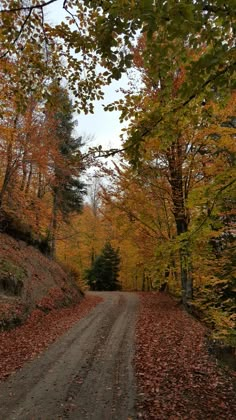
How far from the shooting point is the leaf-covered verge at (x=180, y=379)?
5.03 meters

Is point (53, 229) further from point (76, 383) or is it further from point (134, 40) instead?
point (134, 40)

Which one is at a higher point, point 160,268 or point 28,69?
point 28,69

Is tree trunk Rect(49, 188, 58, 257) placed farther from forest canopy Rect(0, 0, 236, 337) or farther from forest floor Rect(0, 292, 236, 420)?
forest floor Rect(0, 292, 236, 420)

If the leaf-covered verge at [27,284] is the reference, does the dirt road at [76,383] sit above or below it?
below

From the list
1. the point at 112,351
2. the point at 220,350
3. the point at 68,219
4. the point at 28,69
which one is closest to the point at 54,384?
the point at 112,351

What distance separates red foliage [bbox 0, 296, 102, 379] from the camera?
7.69m

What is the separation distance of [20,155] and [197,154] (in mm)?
7591

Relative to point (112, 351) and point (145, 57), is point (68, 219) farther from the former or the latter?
point (145, 57)

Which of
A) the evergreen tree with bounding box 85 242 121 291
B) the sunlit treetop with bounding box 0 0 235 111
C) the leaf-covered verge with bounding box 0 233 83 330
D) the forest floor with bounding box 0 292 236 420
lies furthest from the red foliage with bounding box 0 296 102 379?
the evergreen tree with bounding box 85 242 121 291

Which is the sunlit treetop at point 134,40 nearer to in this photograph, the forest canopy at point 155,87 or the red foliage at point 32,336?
the forest canopy at point 155,87

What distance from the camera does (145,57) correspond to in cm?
314

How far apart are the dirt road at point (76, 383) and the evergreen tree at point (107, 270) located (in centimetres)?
2425

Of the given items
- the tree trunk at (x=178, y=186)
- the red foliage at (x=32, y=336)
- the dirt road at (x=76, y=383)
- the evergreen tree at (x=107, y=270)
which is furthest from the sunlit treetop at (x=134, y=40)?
the evergreen tree at (x=107, y=270)

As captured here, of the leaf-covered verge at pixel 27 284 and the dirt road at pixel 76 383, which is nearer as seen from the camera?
the dirt road at pixel 76 383
